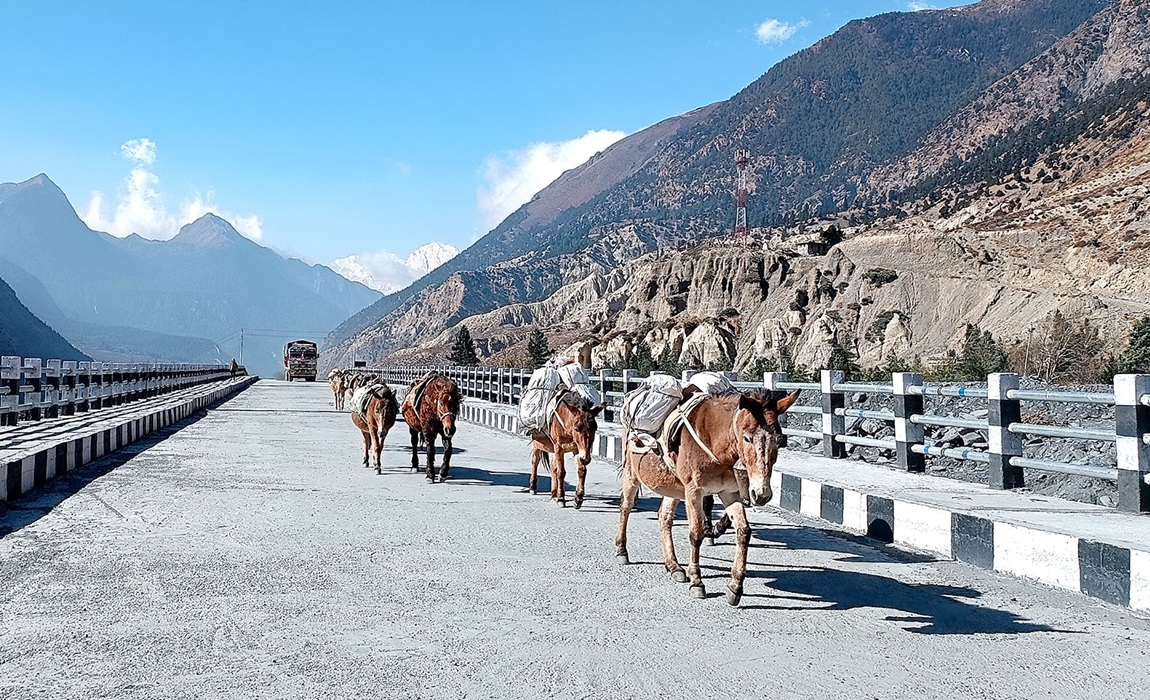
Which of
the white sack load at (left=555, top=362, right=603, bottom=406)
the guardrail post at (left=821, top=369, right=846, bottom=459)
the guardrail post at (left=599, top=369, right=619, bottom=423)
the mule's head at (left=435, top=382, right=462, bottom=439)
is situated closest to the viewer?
the white sack load at (left=555, top=362, right=603, bottom=406)

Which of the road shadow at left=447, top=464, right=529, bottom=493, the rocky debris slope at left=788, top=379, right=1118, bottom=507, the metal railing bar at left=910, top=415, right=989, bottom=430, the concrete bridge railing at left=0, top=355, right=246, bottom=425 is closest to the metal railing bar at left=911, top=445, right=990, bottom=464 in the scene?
the metal railing bar at left=910, top=415, right=989, bottom=430

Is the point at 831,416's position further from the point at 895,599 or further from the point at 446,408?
the point at 895,599

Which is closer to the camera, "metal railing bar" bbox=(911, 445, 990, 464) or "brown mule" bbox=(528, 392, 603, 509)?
"metal railing bar" bbox=(911, 445, 990, 464)

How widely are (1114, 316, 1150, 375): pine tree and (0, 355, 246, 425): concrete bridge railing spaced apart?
3707 centimetres

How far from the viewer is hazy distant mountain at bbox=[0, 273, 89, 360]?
139125 millimetres

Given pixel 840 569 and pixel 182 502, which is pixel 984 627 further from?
pixel 182 502

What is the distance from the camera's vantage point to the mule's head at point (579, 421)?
10070 millimetres

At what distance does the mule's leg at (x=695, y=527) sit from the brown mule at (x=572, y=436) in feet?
12.8

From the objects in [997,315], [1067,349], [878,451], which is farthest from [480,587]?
[997,315]

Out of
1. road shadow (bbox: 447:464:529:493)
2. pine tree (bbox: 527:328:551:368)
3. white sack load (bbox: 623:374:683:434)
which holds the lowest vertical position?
road shadow (bbox: 447:464:529:493)

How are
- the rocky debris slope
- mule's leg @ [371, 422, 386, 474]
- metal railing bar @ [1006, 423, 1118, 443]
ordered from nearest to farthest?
metal railing bar @ [1006, 423, 1118, 443]
the rocky debris slope
mule's leg @ [371, 422, 386, 474]

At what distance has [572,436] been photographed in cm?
1019

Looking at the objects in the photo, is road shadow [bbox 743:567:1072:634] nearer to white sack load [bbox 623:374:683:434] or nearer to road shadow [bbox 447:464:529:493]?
white sack load [bbox 623:374:683:434]

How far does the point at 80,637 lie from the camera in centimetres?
482
